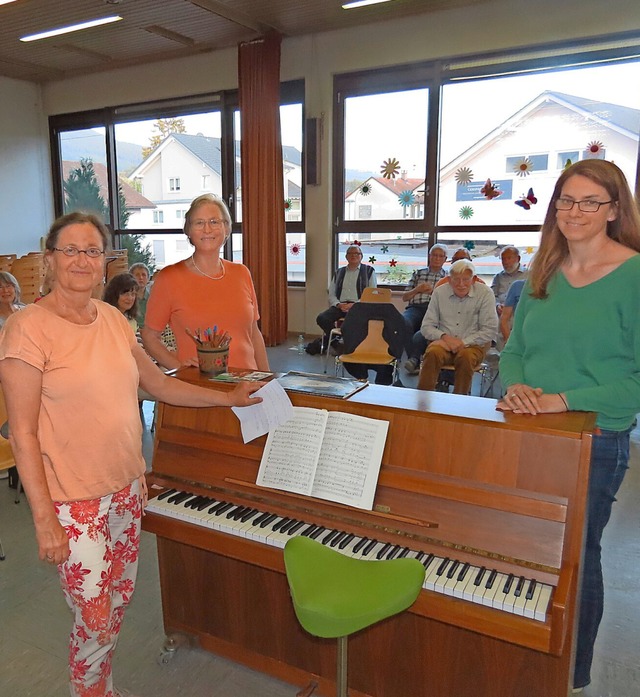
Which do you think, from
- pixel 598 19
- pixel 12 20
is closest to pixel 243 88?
pixel 12 20

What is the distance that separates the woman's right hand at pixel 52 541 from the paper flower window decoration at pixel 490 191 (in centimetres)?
619

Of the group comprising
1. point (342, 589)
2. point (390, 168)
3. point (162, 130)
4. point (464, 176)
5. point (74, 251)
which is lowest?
point (342, 589)

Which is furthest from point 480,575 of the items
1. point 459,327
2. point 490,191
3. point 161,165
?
point 161,165

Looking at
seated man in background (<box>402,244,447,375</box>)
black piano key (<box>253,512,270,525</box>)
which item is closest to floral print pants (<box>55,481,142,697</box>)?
black piano key (<box>253,512,270,525</box>)

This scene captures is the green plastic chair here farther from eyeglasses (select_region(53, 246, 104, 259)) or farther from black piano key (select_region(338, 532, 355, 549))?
eyeglasses (select_region(53, 246, 104, 259))

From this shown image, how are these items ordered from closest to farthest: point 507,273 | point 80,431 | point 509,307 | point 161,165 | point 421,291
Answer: point 80,431 → point 509,307 → point 507,273 → point 421,291 → point 161,165

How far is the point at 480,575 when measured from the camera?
140cm

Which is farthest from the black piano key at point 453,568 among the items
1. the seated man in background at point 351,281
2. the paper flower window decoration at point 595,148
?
the paper flower window decoration at point 595,148

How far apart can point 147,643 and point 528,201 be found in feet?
19.2

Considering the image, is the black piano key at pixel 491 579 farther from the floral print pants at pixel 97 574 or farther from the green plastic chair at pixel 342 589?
the floral print pants at pixel 97 574

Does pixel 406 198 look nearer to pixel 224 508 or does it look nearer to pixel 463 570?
pixel 224 508

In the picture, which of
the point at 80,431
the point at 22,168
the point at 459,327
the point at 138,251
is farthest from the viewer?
the point at 22,168

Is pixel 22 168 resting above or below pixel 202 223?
above

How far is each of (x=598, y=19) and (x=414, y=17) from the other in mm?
1888
